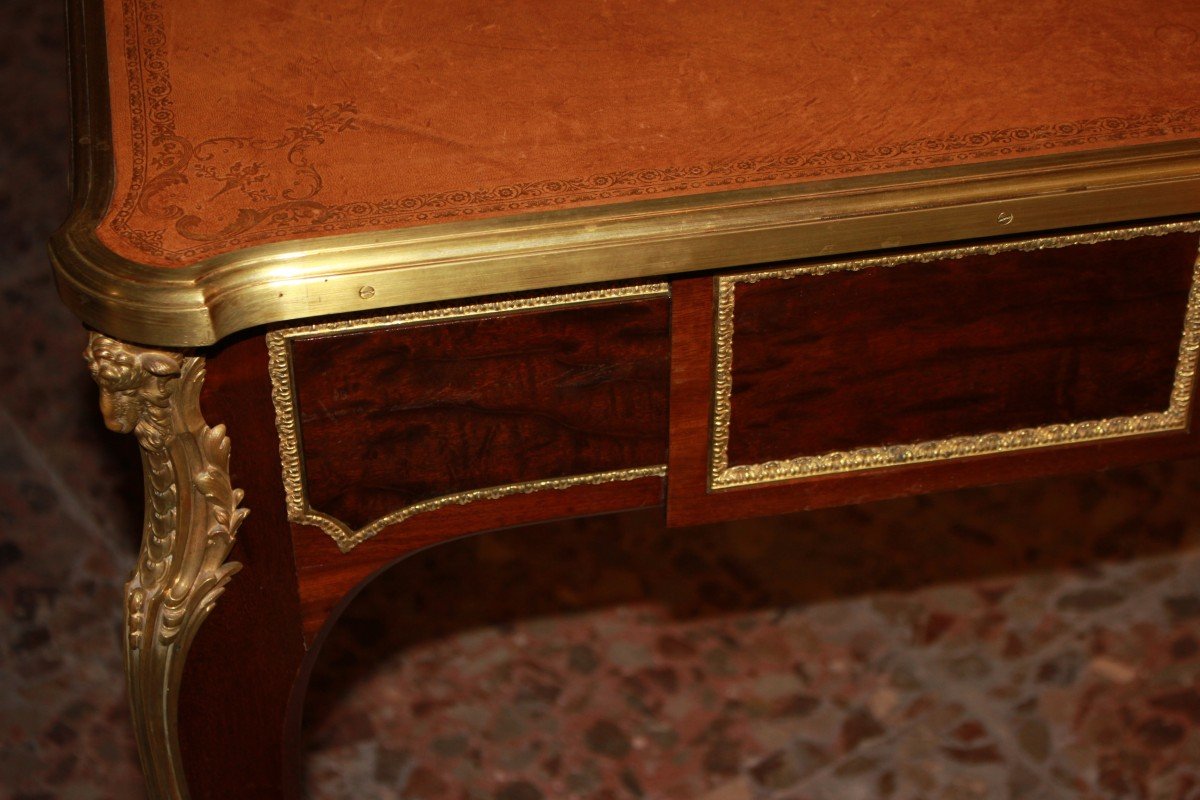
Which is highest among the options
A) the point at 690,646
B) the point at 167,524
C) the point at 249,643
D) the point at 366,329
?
the point at 366,329

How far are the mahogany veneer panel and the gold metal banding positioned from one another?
44mm

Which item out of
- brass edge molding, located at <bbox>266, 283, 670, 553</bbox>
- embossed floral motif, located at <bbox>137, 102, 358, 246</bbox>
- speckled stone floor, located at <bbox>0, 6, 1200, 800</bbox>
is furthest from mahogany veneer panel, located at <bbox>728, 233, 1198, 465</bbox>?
speckled stone floor, located at <bbox>0, 6, 1200, 800</bbox>

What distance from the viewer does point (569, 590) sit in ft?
6.31

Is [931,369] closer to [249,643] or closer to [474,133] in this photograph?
[474,133]

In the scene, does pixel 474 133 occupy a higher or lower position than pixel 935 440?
higher

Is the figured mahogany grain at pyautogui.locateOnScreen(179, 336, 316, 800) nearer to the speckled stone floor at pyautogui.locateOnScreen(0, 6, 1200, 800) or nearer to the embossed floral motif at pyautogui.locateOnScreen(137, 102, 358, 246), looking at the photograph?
the embossed floral motif at pyautogui.locateOnScreen(137, 102, 358, 246)

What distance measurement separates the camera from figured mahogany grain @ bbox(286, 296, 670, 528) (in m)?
1.05

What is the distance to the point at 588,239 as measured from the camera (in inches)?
39.9

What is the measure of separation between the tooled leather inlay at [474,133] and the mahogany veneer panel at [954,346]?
0.08 m

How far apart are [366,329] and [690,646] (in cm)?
93

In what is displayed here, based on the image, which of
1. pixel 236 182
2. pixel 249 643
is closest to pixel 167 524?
pixel 249 643

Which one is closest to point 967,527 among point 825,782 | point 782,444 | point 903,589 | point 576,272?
point 903,589

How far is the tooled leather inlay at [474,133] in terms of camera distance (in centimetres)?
104

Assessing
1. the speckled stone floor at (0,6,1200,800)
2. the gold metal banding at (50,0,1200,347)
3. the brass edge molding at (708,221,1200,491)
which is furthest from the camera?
the speckled stone floor at (0,6,1200,800)
